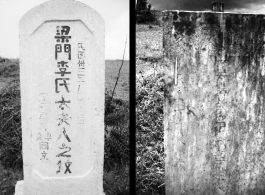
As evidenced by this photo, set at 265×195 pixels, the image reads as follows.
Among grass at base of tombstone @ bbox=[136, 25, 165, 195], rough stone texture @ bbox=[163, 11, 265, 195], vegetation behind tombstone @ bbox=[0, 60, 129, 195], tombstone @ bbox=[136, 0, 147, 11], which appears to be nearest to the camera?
rough stone texture @ bbox=[163, 11, 265, 195]

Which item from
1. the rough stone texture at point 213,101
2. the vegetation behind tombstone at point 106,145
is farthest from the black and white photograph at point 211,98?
the vegetation behind tombstone at point 106,145

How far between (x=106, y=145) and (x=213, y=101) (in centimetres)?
223

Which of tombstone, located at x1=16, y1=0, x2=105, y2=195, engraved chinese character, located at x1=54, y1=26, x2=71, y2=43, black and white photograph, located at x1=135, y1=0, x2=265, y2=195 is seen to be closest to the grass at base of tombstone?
black and white photograph, located at x1=135, y1=0, x2=265, y2=195

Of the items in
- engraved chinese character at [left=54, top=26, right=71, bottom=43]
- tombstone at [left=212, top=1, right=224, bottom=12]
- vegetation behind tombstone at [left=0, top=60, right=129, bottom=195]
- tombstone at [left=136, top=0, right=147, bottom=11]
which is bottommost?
vegetation behind tombstone at [left=0, top=60, right=129, bottom=195]

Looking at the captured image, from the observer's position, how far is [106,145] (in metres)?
5.03

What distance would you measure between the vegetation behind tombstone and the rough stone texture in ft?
4.15

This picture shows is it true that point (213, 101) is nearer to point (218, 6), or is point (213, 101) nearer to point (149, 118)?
point (149, 118)

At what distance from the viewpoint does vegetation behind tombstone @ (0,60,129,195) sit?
453 centimetres

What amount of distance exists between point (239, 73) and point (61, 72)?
5.67 ft

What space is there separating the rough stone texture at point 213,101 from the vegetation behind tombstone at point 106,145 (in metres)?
1.26

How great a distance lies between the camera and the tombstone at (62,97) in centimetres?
308

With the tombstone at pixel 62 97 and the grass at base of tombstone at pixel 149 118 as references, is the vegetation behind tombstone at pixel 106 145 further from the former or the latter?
the tombstone at pixel 62 97

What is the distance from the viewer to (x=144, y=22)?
11.5 ft

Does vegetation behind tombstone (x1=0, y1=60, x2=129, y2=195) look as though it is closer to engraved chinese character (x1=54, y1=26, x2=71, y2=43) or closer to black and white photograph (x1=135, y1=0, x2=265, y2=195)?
black and white photograph (x1=135, y1=0, x2=265, y2=195)
